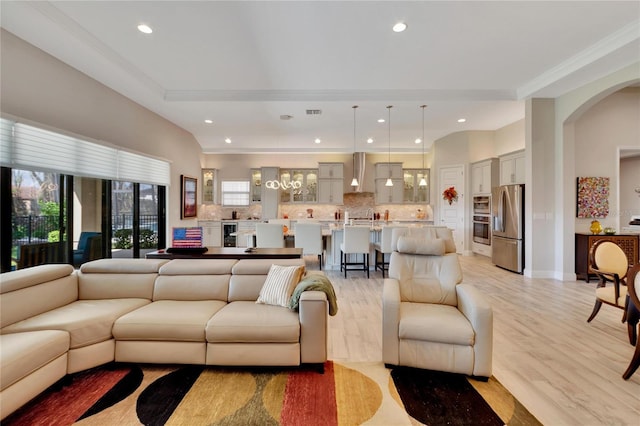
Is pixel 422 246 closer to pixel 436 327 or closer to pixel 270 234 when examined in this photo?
pixel 436 327

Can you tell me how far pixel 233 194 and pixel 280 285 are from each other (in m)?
6.39

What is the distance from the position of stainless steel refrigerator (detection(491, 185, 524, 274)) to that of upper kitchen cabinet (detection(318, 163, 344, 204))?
3.93 meters

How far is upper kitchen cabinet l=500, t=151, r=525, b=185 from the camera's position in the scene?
559cm

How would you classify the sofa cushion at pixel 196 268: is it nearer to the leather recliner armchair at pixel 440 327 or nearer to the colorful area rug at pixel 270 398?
the colorful area rug at pixel 270 398

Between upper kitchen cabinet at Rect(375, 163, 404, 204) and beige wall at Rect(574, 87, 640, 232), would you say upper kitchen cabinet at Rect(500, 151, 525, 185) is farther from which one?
upper kitchen cabinet at Rect(375, 163, 404, 204)

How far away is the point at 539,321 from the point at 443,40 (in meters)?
3.34

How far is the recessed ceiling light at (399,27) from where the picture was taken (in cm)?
283

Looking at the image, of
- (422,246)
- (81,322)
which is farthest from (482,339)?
(81,322)

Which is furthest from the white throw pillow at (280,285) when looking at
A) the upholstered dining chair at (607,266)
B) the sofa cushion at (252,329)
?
the upholstered dining chair at (607,266)

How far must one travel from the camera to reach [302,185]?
8.20 m

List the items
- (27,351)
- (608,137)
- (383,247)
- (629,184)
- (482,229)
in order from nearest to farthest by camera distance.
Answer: (27,351)
(608,137)
(383,247)
(629,184)
(482,229)

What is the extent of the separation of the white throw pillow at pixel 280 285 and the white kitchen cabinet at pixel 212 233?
5737 millimetres

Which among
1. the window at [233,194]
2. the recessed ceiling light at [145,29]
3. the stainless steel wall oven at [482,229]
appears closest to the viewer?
the recessed ceiling light at [145,29]

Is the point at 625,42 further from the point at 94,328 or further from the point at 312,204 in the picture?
the point at 312,204
